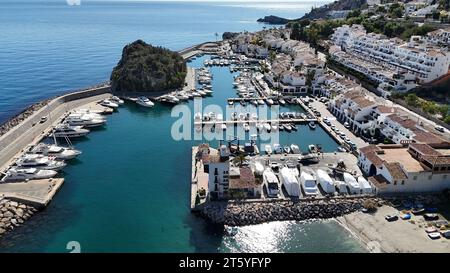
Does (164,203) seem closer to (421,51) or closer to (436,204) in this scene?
(436,204)

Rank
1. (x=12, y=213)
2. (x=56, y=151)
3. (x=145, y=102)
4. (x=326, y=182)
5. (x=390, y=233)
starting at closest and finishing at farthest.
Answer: (x=390, y=233) < (x=12, y=213) < (x=326, y=182) < (x=56, y=151) < (x=145, y=102)

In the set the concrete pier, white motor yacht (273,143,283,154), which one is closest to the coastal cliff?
white motor yacht (273,143,283,154)

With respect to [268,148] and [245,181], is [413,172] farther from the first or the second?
[268,148]

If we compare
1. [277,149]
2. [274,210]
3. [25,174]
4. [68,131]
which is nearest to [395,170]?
[274,210]

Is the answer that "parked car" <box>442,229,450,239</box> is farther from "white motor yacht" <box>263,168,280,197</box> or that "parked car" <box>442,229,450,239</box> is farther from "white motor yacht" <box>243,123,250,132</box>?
"white motor yacht" <box>243,123,250,132</box>

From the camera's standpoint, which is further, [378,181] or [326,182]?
[378,181]

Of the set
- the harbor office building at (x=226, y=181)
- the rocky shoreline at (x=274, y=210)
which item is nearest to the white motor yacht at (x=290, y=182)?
the rocky shoreline at (x=274, y=210)
